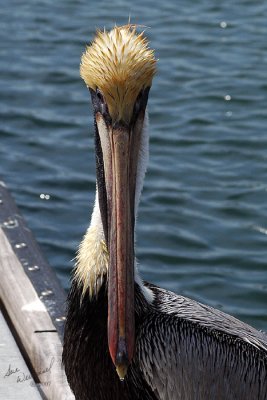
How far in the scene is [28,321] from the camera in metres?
4.84

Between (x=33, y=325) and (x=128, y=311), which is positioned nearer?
(x=128, y=311)

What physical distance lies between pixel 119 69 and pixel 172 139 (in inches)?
178

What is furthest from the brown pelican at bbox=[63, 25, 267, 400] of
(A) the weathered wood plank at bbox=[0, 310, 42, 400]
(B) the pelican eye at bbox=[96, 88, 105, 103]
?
(A) the weathered wood plank at bbox=[0, 310, 42, 400]

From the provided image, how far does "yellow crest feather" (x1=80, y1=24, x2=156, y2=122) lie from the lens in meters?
3.88

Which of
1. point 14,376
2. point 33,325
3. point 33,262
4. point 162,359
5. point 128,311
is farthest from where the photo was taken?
point 33,262

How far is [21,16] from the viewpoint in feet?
35.4

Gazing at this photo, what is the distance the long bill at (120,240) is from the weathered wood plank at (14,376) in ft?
2.06

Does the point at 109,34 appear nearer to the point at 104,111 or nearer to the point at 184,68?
the point at 104,111

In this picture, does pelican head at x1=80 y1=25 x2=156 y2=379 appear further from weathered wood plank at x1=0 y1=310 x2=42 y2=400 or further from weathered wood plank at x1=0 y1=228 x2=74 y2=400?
weathered wood plank at x1=0 y1=228 x2=74 y2=400

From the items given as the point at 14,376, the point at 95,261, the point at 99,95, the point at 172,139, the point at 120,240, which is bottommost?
the point at 172,139

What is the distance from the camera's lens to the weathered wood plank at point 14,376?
4.32 metres

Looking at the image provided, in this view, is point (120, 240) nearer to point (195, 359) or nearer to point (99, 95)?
point (99, 95)

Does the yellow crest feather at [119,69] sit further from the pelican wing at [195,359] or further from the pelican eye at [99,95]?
the pelican wing at [195,359]

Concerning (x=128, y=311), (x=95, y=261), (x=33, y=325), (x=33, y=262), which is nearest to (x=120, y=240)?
(x=128, y=311)
